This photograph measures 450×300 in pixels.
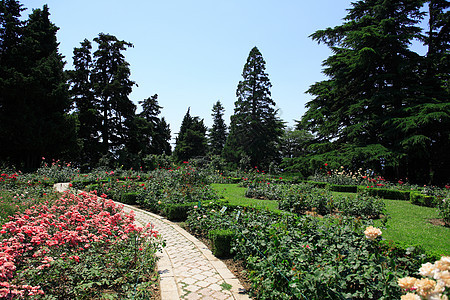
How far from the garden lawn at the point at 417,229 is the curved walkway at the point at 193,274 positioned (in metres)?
2.71

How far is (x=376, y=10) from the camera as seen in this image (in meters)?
18.2

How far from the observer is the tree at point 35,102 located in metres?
17.0

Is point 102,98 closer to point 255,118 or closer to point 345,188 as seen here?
point 255,118

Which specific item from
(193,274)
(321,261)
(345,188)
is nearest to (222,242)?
(193,274)

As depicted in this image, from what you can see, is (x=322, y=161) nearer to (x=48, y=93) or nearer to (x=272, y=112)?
(x=272, y=112)

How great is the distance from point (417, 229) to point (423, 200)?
4.00 metres

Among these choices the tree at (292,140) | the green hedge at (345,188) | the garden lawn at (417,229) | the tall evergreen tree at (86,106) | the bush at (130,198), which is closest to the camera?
the garden lawn at (417,229)

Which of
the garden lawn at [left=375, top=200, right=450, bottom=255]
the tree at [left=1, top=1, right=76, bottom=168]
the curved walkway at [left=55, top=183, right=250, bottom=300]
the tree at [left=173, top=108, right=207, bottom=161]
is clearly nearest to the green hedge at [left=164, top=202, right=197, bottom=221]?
the curved walkway at [left=55, top=183, right=250, bottom=300]

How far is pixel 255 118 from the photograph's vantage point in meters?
28.4

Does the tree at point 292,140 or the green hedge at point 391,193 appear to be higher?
the tree at point 292,140

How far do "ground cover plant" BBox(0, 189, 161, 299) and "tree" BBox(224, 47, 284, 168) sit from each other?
2411 centimetres

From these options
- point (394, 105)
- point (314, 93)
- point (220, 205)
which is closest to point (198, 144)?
point (314, 93)

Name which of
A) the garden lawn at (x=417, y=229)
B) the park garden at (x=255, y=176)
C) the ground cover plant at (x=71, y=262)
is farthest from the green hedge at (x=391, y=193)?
the ground cover plant at (x=71, y=262)

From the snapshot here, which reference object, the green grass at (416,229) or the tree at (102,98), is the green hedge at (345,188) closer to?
the green grass at (416,229)
